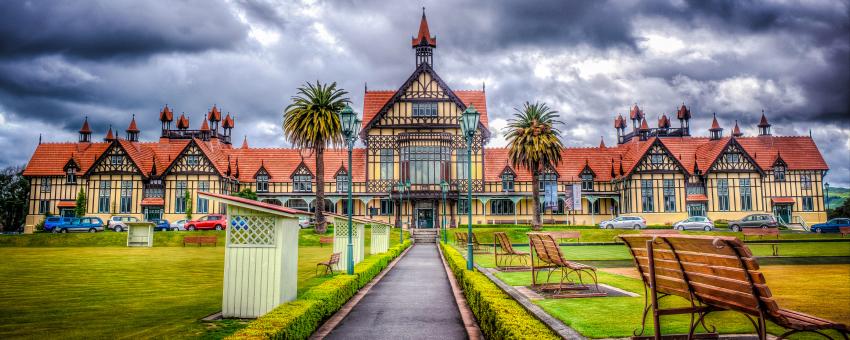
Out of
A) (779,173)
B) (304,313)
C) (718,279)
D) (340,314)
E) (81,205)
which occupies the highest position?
(779,173)

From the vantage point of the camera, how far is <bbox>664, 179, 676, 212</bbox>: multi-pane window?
176ft

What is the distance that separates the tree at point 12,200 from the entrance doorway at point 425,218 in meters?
56.5

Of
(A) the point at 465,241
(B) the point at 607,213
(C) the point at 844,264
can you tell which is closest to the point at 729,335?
(C) the point at 844,264

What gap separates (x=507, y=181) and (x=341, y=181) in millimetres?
17180

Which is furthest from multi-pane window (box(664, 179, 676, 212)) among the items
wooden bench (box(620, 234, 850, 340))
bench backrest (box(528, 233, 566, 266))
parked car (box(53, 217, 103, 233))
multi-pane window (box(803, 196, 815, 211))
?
parked car (box(53, 217, 103, 233))

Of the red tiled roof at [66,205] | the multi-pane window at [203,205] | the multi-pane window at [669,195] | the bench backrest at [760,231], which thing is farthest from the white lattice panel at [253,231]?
the red tiled roof at [66,205]

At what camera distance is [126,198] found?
53844 millimetres

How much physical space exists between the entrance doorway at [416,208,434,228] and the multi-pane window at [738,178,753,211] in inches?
1212

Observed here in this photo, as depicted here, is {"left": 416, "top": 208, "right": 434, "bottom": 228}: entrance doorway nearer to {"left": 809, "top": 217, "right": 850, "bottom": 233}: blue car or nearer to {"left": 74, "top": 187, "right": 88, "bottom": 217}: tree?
{"left": 74, "top": 187, "right": 88, "bottom": 217}: tree

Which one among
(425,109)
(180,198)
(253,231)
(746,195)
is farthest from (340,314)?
(746,195)

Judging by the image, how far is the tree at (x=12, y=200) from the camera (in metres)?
73.9

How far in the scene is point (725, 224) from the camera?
49281 mm

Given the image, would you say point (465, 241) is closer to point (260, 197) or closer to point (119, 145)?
point (260, 197)

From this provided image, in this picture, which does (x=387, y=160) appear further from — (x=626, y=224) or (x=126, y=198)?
(x=126, y=198)
